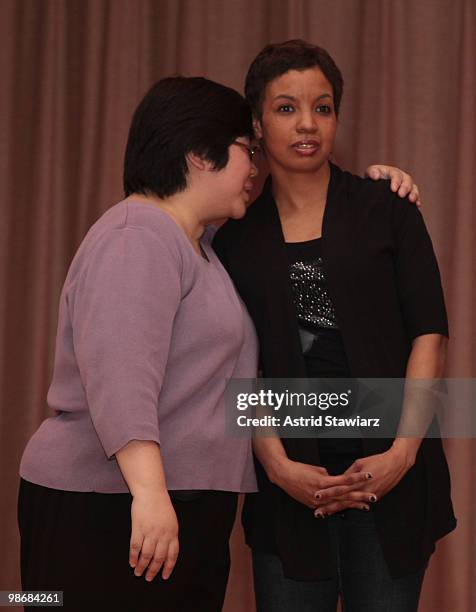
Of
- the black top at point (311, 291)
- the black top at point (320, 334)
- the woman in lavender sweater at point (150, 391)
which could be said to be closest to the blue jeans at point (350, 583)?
the black top at point (320, 334)

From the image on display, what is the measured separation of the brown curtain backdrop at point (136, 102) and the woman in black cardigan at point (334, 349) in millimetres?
917

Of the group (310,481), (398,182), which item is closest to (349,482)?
(310,481)

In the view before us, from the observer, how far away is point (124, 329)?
1189mm

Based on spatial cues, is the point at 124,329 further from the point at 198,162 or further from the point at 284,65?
the point at 284,65

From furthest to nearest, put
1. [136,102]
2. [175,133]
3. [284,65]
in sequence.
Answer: [136,102] → [284,65] → [175,133]

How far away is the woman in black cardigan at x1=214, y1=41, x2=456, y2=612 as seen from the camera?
152 cm

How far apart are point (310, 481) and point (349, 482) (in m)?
0.07

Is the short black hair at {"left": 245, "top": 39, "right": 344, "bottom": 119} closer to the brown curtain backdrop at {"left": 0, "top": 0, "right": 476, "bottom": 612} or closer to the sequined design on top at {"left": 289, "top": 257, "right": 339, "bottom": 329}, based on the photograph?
the sequined design on top at {"left": 289, "top": 257, "right": 339, "bottom": 329}

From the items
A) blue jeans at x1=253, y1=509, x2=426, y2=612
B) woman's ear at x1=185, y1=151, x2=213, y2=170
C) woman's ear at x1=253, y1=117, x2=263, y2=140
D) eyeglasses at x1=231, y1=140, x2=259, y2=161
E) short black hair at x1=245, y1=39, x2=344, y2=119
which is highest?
short black hair at x1=245, y1=39, x2=344, y2=119

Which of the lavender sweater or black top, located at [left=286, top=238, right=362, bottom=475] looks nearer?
the lavender sweater

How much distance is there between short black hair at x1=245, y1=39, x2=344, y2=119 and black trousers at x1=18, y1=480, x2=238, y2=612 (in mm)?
828

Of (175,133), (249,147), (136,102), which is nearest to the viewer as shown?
(175,133)

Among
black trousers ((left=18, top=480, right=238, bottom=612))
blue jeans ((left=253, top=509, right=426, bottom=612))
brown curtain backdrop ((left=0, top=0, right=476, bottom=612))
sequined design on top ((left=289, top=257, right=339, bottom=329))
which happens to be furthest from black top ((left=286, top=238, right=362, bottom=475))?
brown curtain backdrop ((left=0, top=0, right=476, bottom=612))

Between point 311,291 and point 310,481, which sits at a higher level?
point 311,291
